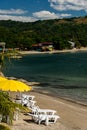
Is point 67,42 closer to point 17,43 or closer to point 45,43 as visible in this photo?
point 45,43

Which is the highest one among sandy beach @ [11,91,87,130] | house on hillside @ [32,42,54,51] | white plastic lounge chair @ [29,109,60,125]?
white plastic lounge chair @ [29,109,60,125]

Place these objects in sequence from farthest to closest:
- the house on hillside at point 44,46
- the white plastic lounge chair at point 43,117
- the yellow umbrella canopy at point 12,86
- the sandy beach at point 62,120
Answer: the house on hillside at point 44,46
the white plastic lounge chair at point 43,117
the yellow umbrella canopy at point 12,86
the sandy beach at point 62,120

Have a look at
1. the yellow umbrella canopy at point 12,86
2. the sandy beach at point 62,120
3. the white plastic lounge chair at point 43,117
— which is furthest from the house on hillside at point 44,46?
the yellow umbrella canopy at point 12,86

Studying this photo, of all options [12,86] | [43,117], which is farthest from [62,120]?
[12,86]

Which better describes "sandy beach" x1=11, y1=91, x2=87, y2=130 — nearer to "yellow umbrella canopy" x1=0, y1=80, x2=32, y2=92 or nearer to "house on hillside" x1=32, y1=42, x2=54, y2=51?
"yellow umbrella canopy" x1=0, y1=80, x2=32, y2=92

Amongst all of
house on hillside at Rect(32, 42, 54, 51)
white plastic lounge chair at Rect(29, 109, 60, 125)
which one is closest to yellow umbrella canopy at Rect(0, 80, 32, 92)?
white plastic lounge chair at Rect(29, 109, 60, 125)

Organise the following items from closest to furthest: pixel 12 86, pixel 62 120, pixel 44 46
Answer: pixel 12 86, pixel 62 120, pixel 44 46

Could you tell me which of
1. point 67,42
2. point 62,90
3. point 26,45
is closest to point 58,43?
point 67,42

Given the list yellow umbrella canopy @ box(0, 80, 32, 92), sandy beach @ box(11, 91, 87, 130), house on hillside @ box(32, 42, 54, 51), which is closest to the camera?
sandy beach @ box(11, 91, 87, 130)

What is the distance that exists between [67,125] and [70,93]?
17.7 m

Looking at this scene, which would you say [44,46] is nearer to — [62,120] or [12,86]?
[62,120]

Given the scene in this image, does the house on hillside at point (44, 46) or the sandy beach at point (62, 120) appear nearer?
the sandy beach at point (62, 120)

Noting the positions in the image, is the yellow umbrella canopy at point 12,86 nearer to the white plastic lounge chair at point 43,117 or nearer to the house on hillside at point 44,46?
the white plastic lounge chair at point 43,117

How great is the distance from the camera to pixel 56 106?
28.0 metres
